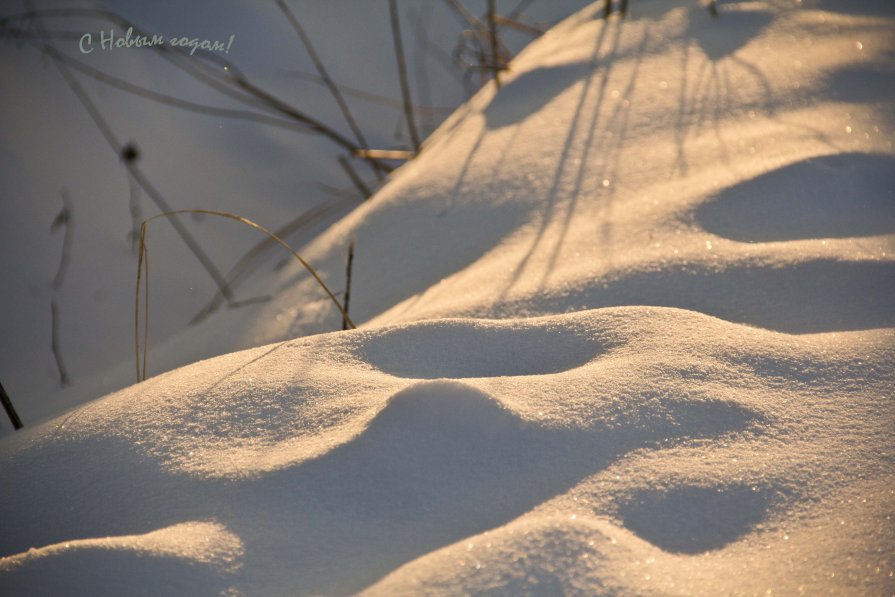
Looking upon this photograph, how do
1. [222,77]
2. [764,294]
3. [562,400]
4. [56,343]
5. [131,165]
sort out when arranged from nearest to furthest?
[562,400] < [764,294] < [56,343] < [131,165] < [222,77]

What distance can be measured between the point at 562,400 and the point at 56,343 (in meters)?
1.40

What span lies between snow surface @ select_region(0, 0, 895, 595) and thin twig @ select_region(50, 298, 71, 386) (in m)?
0.35

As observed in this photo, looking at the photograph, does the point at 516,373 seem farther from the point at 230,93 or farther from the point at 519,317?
the point at 230,93

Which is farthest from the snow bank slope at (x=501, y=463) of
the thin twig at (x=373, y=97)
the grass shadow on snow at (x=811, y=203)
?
the thin twig at (x=373, y=97)

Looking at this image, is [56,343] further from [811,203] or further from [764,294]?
[811,203]

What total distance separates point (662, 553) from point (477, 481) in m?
0.20

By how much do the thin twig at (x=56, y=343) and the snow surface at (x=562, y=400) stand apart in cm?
35

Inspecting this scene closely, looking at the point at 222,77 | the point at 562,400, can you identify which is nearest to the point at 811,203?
the point at 562,400

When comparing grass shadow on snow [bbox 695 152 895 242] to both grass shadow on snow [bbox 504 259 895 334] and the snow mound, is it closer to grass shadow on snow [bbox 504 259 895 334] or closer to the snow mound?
grass shadow on snow [bbox 504 259 895 334]

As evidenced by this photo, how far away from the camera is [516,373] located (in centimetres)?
95

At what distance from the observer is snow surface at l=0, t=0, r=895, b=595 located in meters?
0.68

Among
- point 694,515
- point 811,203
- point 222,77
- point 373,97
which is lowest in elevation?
point 694,515

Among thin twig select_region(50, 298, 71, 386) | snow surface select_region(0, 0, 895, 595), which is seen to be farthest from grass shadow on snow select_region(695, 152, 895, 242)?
thin twig select_region(50, 298, 71, 386)

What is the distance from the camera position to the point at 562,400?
836mm
